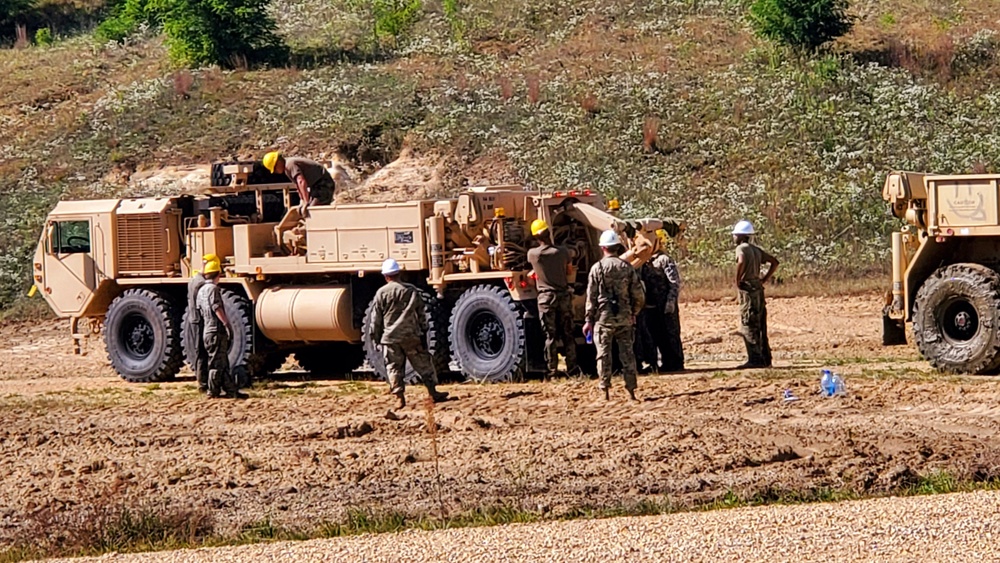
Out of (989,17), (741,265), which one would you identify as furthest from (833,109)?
(741,265)

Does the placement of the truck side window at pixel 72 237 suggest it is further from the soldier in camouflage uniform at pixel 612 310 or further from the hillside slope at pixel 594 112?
the hillside slope at pixel 594 112

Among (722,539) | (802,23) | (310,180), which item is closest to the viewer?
(722,539)

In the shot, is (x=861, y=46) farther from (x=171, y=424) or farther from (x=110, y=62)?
(x=171, y=424)

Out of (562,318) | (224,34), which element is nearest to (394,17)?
(224,34)

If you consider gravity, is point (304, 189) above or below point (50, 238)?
above

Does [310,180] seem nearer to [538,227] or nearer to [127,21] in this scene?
[538,227]

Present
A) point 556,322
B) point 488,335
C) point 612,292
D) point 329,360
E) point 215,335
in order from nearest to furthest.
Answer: point 612,292 < point 556,322 < point 215,335 < point 488,335 < point 329,360

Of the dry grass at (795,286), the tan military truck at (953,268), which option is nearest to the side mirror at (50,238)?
the dry grass at (795,286)

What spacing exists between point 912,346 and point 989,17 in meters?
23.1

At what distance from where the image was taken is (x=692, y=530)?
33.9ft

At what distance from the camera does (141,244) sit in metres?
23.0

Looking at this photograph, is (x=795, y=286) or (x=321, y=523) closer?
(x=321, y=523)

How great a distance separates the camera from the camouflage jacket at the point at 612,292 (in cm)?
1675

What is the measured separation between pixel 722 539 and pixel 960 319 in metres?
8.59
